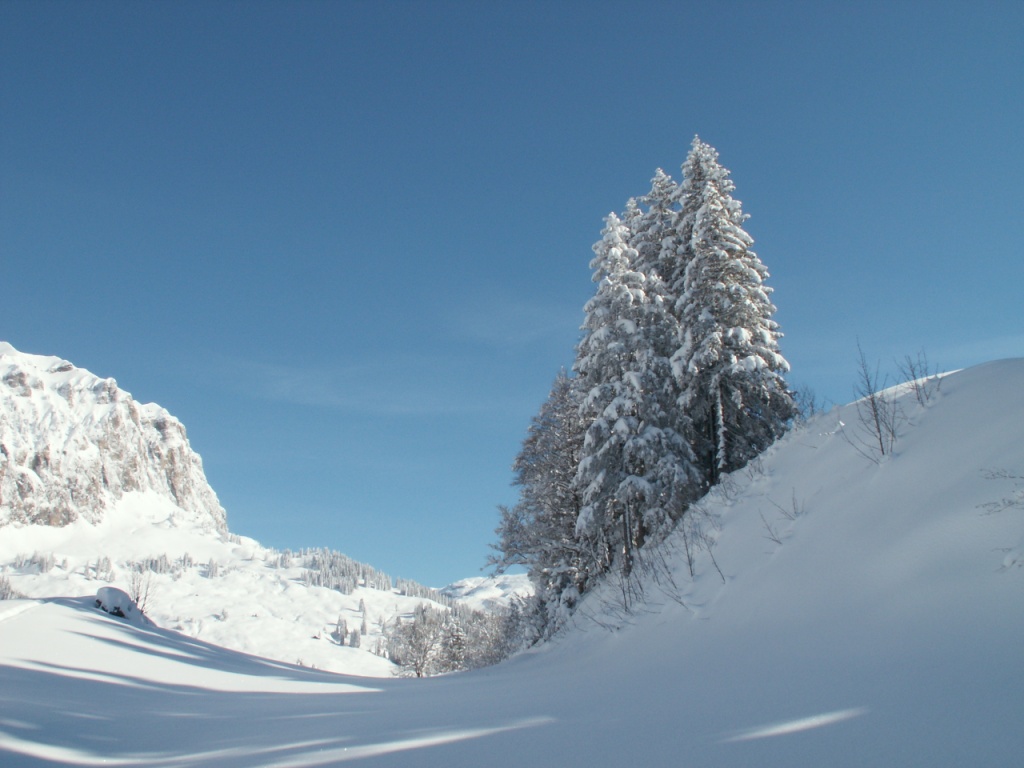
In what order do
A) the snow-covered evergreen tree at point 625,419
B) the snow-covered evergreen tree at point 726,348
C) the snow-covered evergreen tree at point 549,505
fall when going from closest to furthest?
1. the snow-covered evergreen tree at point 625,419
2. the snow-covered evergreen tree at point 726,348
3. the snow-covered evergreen tree at point 549,505

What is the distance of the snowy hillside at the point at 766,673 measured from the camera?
10.8 ft

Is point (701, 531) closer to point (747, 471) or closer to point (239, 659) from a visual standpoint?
point (747, 471)

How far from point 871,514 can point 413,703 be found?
6.09 meters

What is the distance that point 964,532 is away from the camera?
5.27 m

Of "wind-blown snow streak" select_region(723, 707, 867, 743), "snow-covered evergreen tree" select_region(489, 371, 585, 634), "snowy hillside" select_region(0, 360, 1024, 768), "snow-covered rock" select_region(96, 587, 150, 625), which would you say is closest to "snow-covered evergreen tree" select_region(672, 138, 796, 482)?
"snow-covered evergreen tree" select_region(489, 371, 585, 634)

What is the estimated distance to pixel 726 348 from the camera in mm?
19781

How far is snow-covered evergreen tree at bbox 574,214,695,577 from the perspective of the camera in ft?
58.3

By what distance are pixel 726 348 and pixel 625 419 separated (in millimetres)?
4864

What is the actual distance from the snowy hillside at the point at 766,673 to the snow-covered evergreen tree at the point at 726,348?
9.12 metres

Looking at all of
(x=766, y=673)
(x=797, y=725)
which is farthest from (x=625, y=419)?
(x=797, y=725)

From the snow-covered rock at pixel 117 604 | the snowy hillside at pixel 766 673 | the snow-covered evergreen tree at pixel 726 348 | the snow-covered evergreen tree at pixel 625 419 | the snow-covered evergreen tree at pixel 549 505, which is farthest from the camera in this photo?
the snow-covered evergreen tree at pixel 549 505

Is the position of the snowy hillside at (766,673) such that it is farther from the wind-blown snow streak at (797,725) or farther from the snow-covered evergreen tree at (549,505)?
the snow-covered evergreen tree at (549,505)

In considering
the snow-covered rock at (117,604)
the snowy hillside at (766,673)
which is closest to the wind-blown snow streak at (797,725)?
the snowy hillside at (766,673)

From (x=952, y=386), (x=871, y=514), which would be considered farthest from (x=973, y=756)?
(x=952, y=386)
